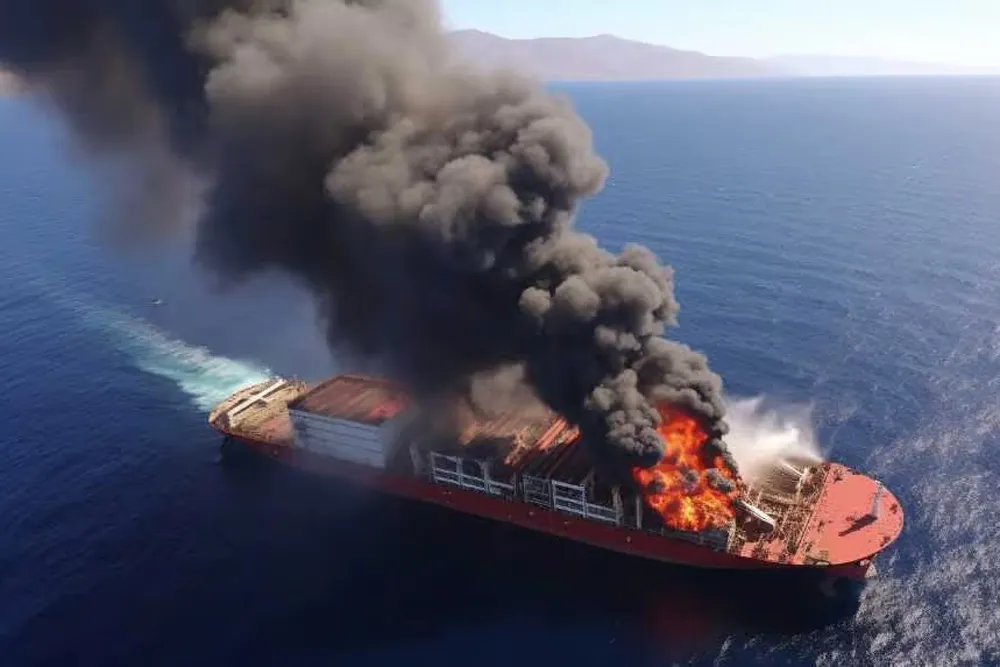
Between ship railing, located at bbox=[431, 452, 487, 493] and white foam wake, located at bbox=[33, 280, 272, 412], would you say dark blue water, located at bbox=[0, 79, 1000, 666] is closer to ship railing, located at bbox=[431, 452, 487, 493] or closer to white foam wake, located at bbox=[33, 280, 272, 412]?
white foam wake, located at bbox=[33, 280, 272, 412]

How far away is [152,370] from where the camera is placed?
84688 mm

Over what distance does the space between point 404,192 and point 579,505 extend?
25.5 metres

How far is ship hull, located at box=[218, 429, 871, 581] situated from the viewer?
50969mm

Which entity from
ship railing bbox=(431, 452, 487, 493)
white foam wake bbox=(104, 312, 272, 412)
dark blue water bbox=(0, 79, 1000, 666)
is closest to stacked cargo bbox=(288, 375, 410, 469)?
dark blue water bbox=(0, 79, 1000, 666)

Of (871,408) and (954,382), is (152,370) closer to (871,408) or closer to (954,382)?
(871,408)

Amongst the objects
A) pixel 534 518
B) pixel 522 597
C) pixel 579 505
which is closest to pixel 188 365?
pixel 534 518

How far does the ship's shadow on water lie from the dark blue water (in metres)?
0.20

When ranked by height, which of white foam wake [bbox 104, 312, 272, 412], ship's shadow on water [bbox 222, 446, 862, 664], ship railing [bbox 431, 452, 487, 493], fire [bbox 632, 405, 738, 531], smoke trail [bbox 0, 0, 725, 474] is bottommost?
white foam wake [bbox 104, 312, 272, 412]

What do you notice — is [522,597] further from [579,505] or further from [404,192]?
[404,192]

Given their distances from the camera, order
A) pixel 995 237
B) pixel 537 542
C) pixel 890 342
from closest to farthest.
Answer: pixel 537 542, pixel 890 342, pixel 995 237

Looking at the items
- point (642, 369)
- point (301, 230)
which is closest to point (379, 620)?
point (642, 369)

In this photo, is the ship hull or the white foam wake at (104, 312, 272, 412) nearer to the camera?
the ship hull

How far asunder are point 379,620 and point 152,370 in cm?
4839

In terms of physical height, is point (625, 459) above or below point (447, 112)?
below
